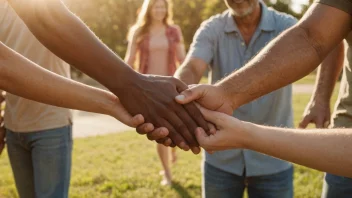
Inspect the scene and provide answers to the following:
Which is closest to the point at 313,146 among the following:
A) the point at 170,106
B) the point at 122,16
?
the point at 170,106

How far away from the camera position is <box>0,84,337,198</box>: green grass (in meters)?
5.67

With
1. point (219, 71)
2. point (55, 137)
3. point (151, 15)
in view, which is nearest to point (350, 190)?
point (219, 71)

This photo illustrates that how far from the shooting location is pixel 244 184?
3357 mm

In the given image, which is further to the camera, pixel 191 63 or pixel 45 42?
pixel 191 63

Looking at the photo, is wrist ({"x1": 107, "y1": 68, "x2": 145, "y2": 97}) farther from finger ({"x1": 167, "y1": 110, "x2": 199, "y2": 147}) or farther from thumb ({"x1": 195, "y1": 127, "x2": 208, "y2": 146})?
thumb ({"x1": 195, "y1": 127, "x2": 208, "y2": 146})

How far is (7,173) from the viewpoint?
6.55 meters

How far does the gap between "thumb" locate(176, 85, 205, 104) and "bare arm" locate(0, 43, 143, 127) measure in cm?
31

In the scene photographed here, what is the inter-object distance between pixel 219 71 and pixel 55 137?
122 cm

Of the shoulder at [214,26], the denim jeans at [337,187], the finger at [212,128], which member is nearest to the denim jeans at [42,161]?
the finger at [212,128]

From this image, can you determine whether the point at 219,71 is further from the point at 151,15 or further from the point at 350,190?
the point at 151,15

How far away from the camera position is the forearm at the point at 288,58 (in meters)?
2.77

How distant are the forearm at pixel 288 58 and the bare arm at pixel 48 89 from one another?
0.75m

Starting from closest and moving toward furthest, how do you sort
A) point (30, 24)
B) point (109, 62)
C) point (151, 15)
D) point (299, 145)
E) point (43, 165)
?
point (299, 145) < point (30, 24) < point (109, 62) < point (43, 165) < point (151, 15)

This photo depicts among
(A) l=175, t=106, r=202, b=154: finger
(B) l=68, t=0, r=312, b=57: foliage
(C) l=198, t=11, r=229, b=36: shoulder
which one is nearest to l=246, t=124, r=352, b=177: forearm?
(A) l=175, t=106, r=202, b=154: finger
